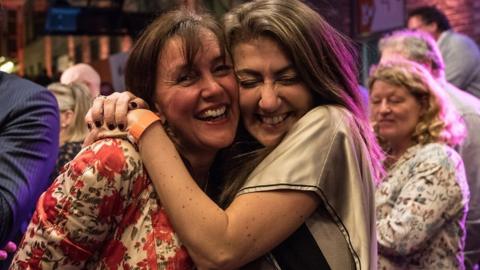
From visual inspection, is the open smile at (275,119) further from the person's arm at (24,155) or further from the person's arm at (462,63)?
the person's arm at (462,63)

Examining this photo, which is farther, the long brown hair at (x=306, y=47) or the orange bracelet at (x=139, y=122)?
the long brown hair at (x=306, y=47)

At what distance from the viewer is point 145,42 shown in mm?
1764

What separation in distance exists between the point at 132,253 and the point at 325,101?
2.03 ft

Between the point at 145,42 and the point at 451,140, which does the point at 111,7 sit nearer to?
the point at 451,140

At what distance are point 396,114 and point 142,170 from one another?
178 cm

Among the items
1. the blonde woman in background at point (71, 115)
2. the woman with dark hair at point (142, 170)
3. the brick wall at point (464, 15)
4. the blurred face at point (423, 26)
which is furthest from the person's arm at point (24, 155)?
the brick wall at point (464, 15)

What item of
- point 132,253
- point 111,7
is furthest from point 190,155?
point 111,7

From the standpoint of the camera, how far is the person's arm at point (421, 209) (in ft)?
9.14

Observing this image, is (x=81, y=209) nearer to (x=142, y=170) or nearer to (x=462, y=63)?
(x=142, y=170)

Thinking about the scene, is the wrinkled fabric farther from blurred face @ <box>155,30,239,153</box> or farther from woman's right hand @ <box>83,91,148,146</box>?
woman's right hand @ <box>83,91,148,146</box>

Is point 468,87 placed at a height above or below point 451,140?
below

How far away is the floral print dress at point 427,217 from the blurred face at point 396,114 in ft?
0.70

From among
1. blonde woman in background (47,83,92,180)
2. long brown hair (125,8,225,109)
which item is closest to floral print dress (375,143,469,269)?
long brown hair (125,8,225,109)

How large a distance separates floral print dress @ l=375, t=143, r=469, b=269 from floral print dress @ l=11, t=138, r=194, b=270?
1.37 meters
